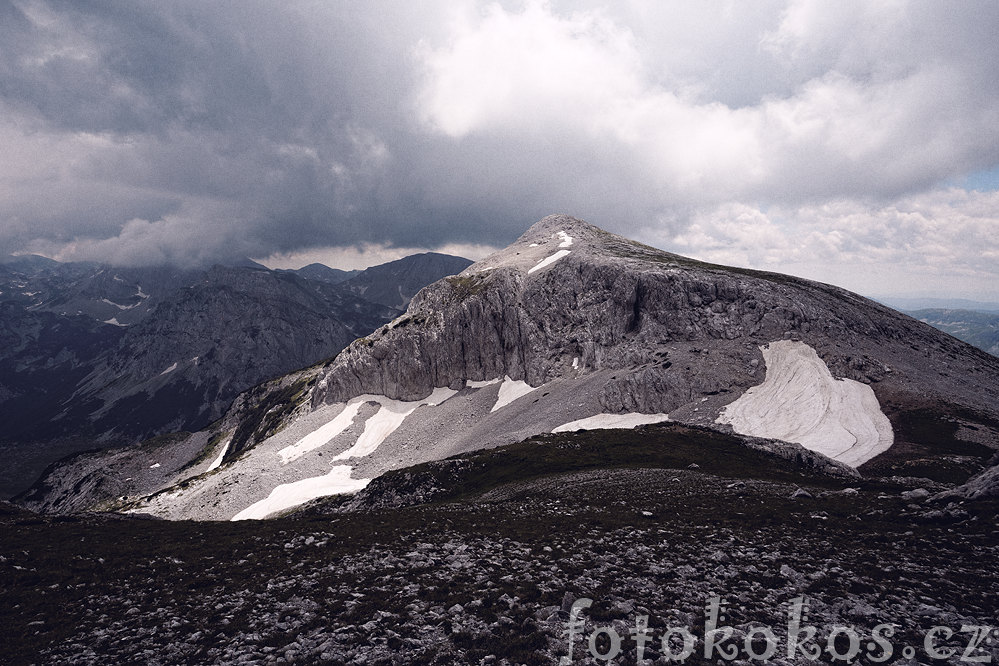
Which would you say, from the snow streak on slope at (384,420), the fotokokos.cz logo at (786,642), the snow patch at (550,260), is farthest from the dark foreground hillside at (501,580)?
the snow patch at (550,260)

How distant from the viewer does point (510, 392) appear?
128 m

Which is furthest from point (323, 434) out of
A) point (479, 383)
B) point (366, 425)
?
point (479, 383)

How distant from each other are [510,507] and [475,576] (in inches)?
585

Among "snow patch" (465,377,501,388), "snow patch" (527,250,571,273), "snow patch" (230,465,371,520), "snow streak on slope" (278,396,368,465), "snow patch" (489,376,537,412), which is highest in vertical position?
"snow patch" (527,250,571,273)

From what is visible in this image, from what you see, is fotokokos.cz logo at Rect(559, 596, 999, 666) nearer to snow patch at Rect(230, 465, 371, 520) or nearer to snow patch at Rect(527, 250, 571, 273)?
snow patch at Rect(230, 465, 371, 520)

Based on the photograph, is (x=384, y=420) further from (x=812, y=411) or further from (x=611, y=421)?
(x=812, y=411)

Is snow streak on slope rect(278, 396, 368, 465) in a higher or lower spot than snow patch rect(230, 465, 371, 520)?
higher

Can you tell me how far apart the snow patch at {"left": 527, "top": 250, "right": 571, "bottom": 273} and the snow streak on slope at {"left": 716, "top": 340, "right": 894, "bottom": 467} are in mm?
80863

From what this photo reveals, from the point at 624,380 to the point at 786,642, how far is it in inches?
3377

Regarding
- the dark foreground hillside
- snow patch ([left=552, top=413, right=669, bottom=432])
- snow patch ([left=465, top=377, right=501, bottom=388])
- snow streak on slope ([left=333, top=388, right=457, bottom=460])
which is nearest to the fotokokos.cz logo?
the dark foreground hillside

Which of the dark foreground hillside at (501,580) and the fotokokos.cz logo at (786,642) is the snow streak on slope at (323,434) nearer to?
the dark foreground hillside at (501,580)

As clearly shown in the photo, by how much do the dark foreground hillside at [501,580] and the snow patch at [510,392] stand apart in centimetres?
9235

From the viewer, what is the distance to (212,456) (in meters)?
199

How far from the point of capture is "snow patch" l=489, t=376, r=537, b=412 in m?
123
